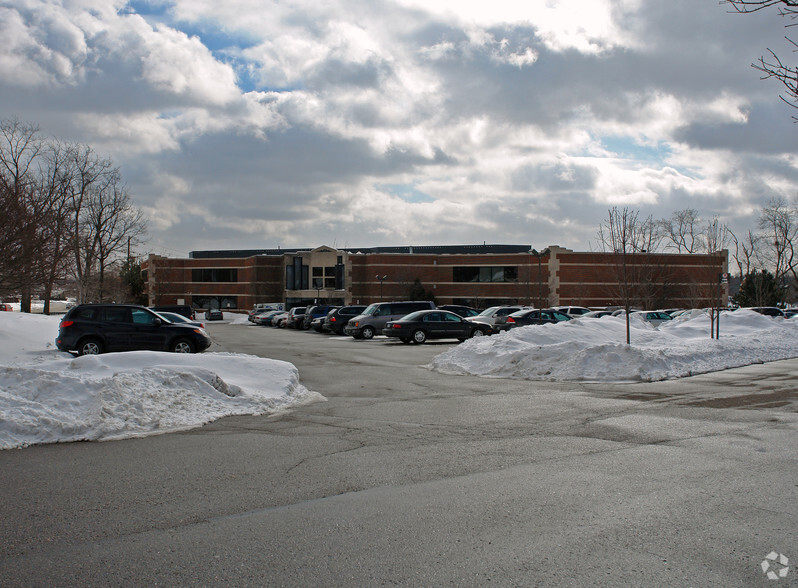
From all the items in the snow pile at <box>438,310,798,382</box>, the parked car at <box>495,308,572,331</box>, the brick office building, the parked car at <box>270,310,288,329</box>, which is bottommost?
the parked car at <box>270,310,288,329</box>

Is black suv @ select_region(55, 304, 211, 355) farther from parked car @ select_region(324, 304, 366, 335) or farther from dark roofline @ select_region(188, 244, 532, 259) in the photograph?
dark roofline @ select_region(188, 244, 532, 259)

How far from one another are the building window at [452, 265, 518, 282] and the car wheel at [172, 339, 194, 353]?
5840 cm

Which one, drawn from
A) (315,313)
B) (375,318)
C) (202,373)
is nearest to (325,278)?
(315,313)

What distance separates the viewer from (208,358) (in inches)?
545

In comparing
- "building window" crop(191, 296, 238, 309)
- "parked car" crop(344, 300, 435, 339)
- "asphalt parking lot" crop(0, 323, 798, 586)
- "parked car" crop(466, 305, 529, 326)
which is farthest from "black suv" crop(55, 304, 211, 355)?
"building window" crop(191, 296, 238, 309)

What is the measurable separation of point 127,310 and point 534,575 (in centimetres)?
1807

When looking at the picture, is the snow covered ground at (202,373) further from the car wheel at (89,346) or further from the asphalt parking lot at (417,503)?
the car wheel at (89,346)

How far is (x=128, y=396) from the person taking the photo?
9477mm

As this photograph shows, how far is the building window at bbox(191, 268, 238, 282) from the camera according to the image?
287ft

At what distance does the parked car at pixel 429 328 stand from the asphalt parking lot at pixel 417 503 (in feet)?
59.8

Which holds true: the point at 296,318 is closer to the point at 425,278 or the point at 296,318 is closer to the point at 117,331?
the point at 117,331

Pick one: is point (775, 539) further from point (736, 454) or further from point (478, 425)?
point (478, 425)

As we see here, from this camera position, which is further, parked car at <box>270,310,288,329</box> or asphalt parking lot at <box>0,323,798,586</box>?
parked car at <box>270,310,288,329</box>

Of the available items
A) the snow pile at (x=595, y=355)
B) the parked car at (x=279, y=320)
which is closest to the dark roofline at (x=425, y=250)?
the parked car at (x=279, y=320)
